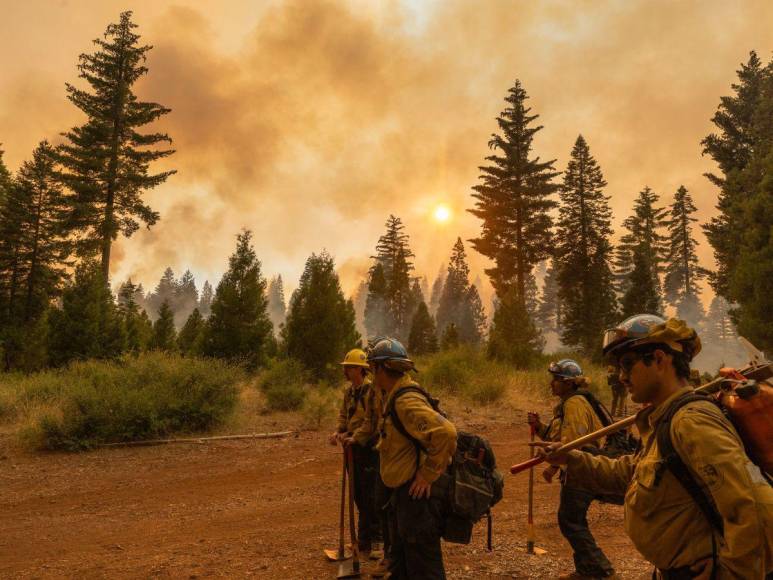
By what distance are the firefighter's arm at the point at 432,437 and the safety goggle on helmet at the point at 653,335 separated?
1.63 metres

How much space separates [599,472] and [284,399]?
13.0 metres

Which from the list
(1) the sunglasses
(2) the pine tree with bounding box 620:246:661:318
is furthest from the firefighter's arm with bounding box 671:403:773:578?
(2) the pine tree with bounding box 620:246:661:318

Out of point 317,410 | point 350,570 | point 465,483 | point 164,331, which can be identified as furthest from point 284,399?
point 164,331

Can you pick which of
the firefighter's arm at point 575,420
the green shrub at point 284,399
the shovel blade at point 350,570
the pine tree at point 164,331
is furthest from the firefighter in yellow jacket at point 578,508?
the pine tree at point 164,331

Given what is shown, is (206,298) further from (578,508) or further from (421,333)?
(578,508)

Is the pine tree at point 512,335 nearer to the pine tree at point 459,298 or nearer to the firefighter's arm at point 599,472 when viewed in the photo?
the firefighter's arm at point 599,472

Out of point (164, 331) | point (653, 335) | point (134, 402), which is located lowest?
point (134, 402)

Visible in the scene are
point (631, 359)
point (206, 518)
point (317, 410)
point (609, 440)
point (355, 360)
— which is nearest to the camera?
point (631, 359)

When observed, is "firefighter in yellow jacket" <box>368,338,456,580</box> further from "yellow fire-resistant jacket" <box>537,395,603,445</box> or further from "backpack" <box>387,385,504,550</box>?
"yellow fire-resistant jacket" <box>537,395,603,445</box>

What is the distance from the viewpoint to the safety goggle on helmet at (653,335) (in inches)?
85.2

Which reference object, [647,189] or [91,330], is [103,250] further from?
[647,189]

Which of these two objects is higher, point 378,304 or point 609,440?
point 378,304

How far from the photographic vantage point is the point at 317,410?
1344 centimetres

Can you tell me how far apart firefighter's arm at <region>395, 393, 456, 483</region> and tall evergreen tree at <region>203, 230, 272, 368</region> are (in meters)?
16.2
